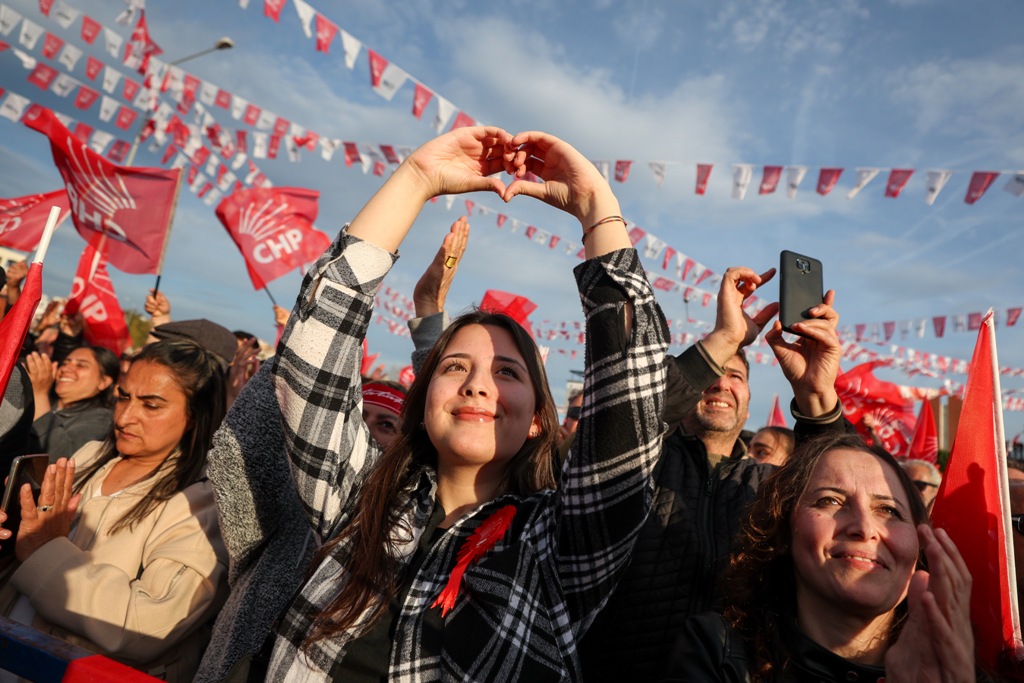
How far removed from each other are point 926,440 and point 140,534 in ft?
28.3

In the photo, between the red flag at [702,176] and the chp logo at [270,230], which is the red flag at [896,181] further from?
the chp logo at [270,230]

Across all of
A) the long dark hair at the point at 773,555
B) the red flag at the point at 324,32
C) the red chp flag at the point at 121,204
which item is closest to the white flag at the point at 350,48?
the red flag at the point at 324,32

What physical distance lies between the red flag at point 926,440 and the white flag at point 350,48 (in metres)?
7.59

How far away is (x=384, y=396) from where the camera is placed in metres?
3.82

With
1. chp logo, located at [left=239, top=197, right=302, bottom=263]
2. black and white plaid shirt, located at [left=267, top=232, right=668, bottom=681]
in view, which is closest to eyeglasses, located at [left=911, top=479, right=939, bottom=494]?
black and white plaid shirt, located at [left=267, top=232, right=668, bottom=681]

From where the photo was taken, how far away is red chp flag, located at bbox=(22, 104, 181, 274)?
6.15 meters

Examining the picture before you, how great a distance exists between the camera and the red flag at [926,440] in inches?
318

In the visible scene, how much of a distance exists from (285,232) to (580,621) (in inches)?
271

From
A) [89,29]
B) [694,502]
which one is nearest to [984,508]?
[694,502]

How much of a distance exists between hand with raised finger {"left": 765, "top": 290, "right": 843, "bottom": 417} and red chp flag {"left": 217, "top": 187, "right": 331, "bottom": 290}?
19.7 ft

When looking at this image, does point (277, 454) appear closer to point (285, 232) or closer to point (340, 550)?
point (340, 550)

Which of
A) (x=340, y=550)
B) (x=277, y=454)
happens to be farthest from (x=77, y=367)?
(x=340, y=550)

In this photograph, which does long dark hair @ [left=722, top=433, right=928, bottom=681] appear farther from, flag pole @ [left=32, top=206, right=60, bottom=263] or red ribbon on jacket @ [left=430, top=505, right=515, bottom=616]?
flag pole @ [left=32, top=206, right=60, bottom=263]

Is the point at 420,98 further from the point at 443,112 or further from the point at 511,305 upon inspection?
the point at 511,305
